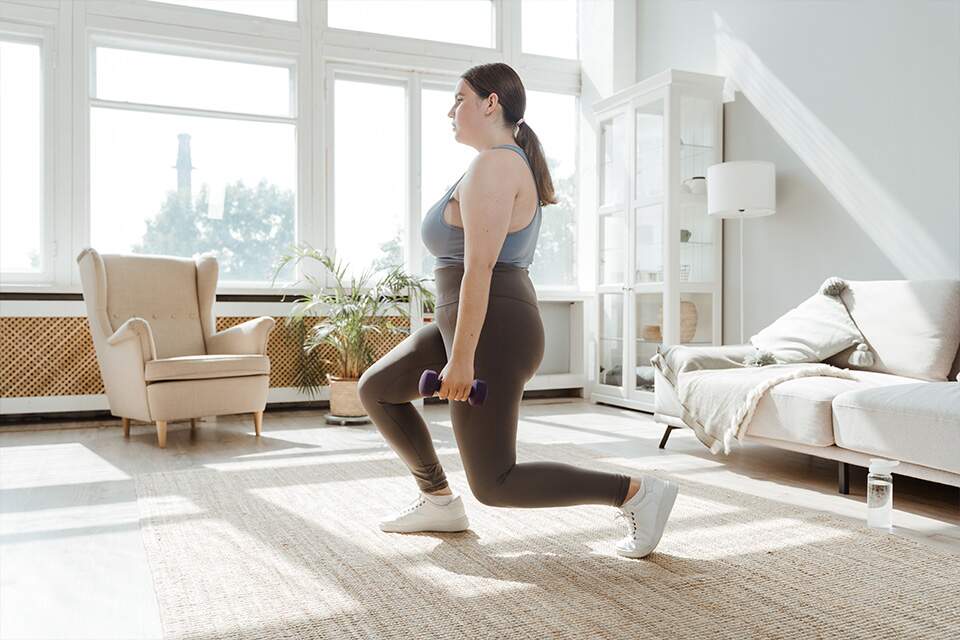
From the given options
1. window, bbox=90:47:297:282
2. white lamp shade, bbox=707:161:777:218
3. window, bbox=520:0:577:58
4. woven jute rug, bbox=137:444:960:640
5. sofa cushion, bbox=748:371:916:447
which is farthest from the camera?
window, bbox=520:0:577:58

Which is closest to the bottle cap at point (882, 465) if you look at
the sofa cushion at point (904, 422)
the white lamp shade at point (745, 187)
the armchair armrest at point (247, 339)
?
the sofa cushion at point (904, 422)

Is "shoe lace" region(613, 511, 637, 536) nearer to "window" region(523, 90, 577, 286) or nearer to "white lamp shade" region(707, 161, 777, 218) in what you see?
"white lamp shade" region(707, 161, 777, 218)

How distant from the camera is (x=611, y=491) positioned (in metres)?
1.96

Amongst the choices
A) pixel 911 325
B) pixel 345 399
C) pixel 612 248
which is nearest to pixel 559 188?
pixel 612 248

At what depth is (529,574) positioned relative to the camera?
6.36 ft

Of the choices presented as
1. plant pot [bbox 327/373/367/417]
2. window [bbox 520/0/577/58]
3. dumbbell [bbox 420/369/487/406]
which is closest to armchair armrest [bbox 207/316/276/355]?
plant pot [bbox 327/373/367/417]

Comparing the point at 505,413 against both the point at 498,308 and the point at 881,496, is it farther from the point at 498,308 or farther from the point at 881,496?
the point at 881,496

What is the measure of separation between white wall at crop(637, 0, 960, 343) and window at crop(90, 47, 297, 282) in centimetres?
295

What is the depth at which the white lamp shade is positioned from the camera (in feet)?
13.9

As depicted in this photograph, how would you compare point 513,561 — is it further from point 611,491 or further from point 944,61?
point 944,61

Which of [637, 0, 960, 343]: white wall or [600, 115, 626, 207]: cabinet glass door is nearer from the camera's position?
[637, 0, 960, 343]: white wall

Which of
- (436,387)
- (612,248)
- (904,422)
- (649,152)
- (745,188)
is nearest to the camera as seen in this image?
(436,387)

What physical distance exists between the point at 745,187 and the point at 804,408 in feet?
5.43

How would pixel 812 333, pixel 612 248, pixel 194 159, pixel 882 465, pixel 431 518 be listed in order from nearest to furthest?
1. pixel 431 518
2. pixel 882 465
3. pixel 812 333
4. pixel 194 159
5. pixel 612 248
